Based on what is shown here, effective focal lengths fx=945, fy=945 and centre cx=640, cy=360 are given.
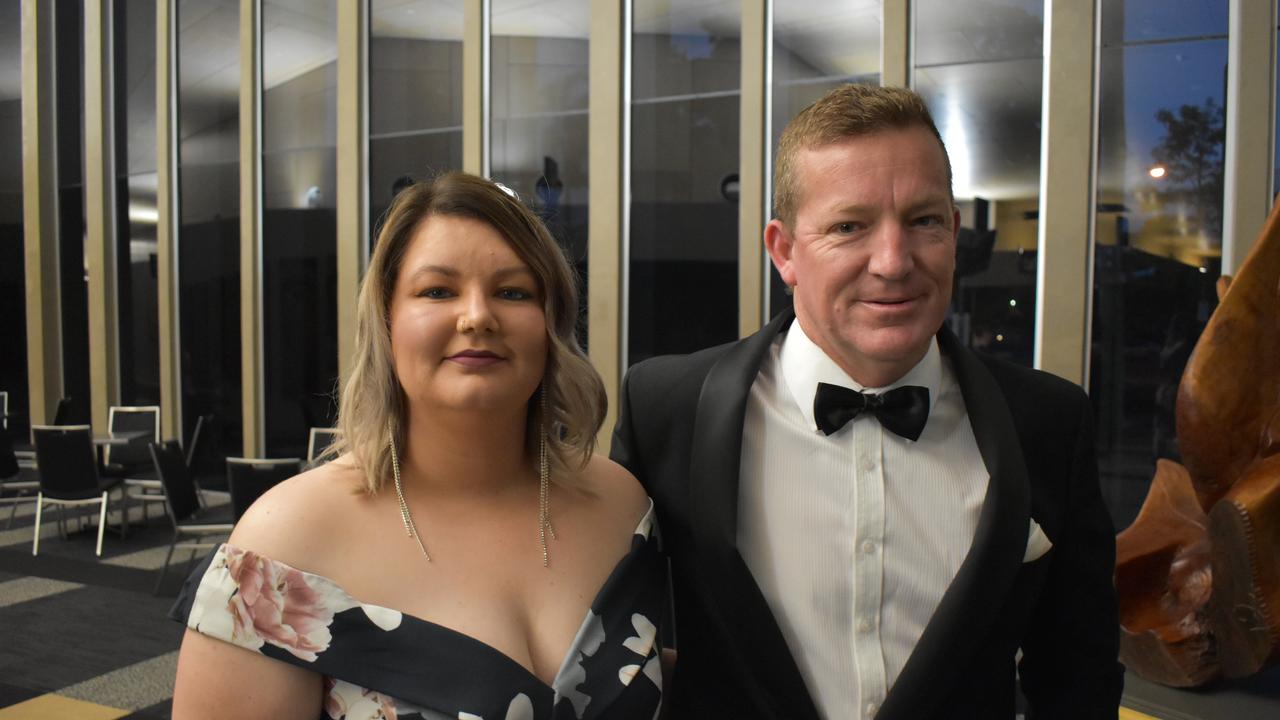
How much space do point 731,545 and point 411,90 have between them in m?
7.46

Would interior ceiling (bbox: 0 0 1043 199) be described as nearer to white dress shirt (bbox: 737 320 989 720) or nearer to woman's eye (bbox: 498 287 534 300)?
white dress shirt (bbox: 737 320 989 720)

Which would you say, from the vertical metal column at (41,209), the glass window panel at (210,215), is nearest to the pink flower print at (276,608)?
the glass window panel at (210,215)

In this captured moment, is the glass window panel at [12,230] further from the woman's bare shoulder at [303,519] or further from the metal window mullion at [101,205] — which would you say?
the woman's bare shoulder at [303,519]

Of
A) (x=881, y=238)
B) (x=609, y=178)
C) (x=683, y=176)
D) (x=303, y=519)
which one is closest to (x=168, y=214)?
(x=609, y=178)

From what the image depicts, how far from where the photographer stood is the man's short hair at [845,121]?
137 cm

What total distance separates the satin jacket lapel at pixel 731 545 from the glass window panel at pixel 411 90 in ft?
22.2

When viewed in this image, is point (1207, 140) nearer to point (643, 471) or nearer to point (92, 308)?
point (643, 471)

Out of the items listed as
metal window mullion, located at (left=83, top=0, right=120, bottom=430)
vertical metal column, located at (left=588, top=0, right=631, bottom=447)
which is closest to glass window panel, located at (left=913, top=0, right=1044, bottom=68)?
vertical metal column, located at (left=588, top=0, right=631, bottom=447)

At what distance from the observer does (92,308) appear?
970 cm

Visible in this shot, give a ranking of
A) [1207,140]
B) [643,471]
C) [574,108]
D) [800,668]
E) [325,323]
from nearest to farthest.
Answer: [800,668] < [643,471] < [1207,140] < [574,108] < [325,323]

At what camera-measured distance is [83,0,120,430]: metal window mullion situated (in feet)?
31.2

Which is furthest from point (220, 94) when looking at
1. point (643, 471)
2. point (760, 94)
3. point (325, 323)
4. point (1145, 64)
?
point (643, 471)

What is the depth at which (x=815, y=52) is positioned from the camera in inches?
257

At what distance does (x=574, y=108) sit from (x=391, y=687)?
657 cm
